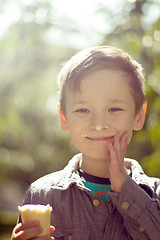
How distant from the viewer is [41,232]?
1625 millimetres

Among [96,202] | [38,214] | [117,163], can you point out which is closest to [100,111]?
[117,163]

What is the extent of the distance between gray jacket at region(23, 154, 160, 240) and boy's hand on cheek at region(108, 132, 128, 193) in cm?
4

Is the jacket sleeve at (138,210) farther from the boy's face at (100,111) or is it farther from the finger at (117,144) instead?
the boy's face at (100,111)

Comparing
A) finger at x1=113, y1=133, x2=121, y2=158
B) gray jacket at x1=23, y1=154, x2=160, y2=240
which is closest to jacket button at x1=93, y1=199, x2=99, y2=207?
gray jacket at x1=23, y1=154, x2=160, y2=240

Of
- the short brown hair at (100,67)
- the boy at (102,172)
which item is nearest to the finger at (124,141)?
the boy at (102,172)

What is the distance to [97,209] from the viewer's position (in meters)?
2.10

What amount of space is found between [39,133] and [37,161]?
99cm

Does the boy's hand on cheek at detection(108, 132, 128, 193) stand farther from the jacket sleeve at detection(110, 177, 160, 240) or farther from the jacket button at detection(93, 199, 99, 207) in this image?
the jacket button at detection(93, 199, 99, 207)

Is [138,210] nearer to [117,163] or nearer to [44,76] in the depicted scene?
[117,163]

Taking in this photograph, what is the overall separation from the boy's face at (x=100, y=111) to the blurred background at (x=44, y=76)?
1.83 metres

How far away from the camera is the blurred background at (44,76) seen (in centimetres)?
463

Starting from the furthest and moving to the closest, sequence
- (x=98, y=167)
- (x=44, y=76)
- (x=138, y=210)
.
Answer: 1. (x=44, y=76)
2. (x=98, y=167)
3. (x=138, y=210)

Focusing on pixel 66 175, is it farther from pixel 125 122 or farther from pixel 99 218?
pixel 125 122

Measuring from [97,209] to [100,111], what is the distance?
1.95 ft
